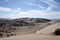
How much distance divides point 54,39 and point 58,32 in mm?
2864

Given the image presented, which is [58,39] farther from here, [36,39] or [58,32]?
[58,32]

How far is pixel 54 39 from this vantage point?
877cm

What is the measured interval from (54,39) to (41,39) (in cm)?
109

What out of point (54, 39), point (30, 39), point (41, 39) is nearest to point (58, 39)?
point (54, 39)

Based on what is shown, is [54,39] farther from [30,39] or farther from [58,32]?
[58,32]

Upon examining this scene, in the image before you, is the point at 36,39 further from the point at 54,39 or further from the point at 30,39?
the point at 54,39

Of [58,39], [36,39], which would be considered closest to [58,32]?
[58,39]

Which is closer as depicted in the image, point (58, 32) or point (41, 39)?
point (41, 39)

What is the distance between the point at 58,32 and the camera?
37.5ft

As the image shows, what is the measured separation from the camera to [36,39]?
29.5 ft

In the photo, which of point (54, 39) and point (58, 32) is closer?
point (54, 39)

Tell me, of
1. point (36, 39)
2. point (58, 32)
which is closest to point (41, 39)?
point (36, 39)

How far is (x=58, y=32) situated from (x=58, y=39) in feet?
9.20

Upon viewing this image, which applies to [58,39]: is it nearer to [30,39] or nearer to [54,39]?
[54,39]
